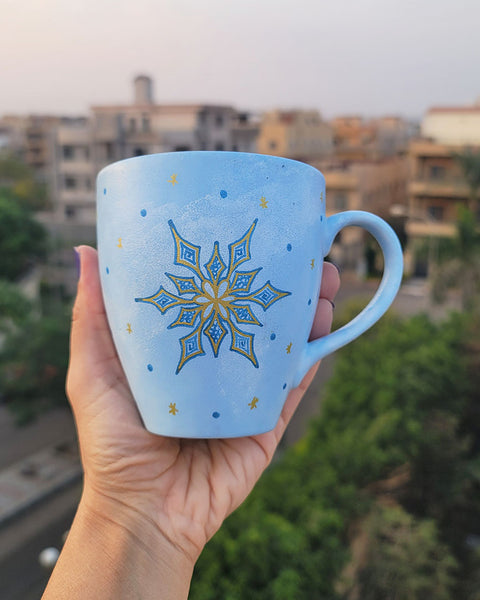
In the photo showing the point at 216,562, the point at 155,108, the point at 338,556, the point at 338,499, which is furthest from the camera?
the point at 155,108

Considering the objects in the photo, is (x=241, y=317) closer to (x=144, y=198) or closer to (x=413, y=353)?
(x=144, y=198)

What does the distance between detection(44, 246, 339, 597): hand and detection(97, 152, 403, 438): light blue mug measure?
0.26 ft

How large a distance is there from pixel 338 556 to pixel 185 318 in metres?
2.65

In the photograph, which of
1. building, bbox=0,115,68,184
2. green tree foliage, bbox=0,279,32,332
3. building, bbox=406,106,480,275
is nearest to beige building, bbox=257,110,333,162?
building, bbox=406,106,480,275

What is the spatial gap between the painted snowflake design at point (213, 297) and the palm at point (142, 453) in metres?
0.21

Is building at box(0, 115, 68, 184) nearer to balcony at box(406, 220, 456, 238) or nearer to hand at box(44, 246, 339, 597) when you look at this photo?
balcony at box(406, 220, 456, 238)

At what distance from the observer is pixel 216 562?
2.50 m

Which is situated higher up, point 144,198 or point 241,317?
point 144,198

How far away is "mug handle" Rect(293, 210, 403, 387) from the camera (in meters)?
0.77

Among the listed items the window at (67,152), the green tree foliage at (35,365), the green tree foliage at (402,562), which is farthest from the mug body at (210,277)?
the window at (67,152)

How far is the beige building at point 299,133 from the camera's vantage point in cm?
450

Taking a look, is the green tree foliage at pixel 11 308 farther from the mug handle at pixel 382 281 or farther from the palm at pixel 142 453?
the mug handle at pixel 382 281

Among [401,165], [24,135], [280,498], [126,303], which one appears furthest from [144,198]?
[24,135]

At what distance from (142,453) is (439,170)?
8436 millimetres
